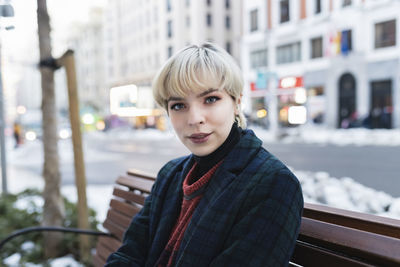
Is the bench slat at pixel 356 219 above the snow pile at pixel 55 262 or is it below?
above

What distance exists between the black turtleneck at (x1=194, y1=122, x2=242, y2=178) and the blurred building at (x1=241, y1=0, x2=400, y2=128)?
1715cm

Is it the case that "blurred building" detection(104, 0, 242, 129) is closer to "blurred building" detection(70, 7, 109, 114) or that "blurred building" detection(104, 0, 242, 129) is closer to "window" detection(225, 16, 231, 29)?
"window" detection(225, 16, 231, 29)

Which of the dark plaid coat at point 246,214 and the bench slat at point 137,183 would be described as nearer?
the dark plaid coat at point 246,214

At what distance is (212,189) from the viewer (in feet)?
4.42

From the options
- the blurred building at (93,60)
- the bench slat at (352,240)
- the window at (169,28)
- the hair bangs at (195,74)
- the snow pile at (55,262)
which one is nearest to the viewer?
the bench slat at (352,240)

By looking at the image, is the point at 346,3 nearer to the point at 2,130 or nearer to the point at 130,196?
the point at 2,130

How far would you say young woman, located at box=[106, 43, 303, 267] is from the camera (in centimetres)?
115

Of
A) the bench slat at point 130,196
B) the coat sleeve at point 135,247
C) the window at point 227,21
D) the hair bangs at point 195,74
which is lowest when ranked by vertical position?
the coat sleeve at point 135,247

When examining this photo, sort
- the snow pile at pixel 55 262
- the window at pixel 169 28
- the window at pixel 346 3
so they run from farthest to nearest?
the window at pixel 346 3 < the window at pixel 169 28 < the snow pile at pixel 55 262

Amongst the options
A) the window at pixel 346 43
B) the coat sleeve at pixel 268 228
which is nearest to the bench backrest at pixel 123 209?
the coat sleeve at pixel 268 228

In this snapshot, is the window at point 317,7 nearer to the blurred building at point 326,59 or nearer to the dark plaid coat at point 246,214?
the blurred building at point 326,59

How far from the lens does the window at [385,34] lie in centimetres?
1758

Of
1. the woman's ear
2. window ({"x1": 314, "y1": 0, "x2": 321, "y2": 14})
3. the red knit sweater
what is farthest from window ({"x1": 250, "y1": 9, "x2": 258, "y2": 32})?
the red knit sweater

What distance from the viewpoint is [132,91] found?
32.1 m
